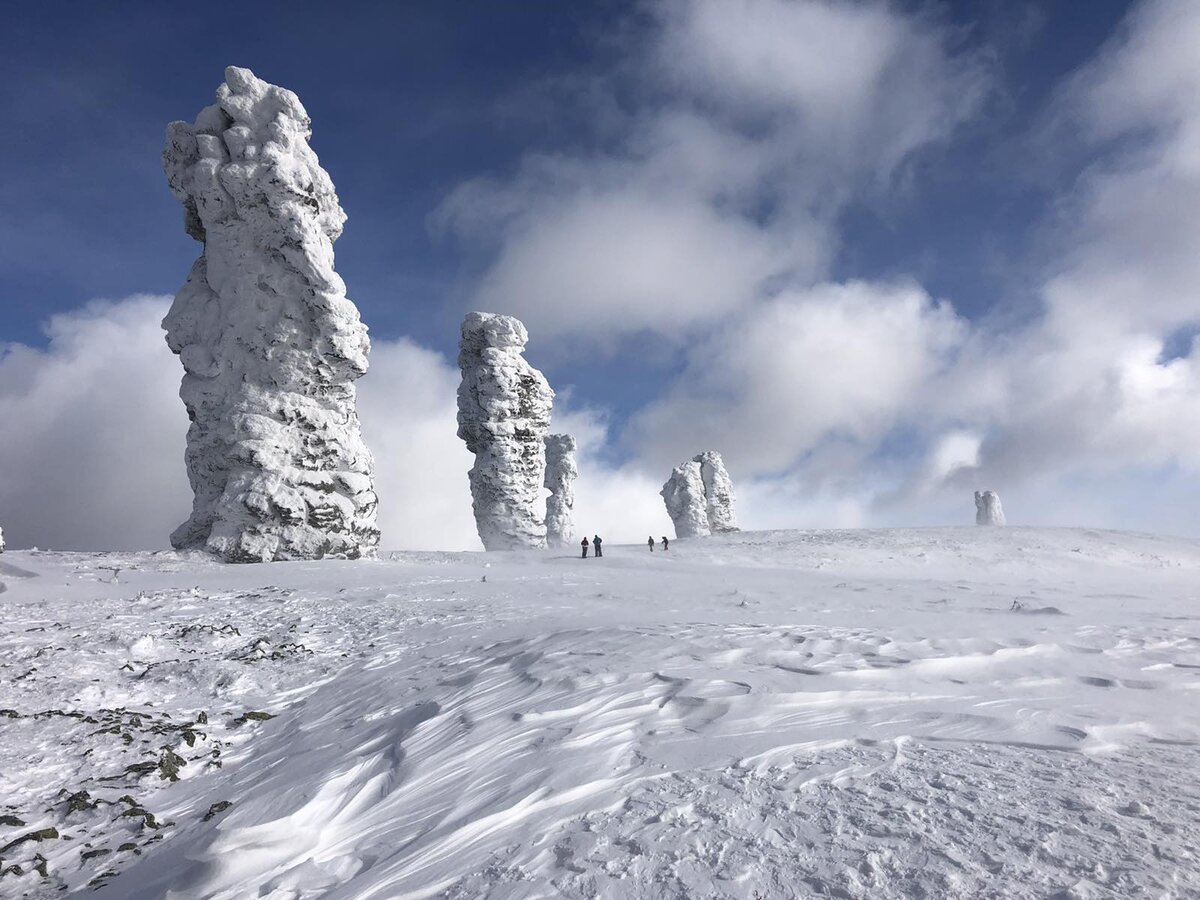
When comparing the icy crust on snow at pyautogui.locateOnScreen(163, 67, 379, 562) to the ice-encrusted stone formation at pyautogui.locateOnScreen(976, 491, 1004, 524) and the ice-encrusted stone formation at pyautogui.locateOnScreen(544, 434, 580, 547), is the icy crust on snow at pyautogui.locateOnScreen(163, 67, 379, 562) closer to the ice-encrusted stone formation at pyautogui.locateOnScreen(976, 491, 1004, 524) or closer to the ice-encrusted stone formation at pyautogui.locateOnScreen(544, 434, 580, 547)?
the ice-encrusted stone formation at pyautogui.locateOnScreen(544, 434, 580, 547)

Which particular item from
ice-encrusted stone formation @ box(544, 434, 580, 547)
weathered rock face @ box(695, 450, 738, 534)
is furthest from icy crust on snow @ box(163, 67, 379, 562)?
weathered rock face @ box(695, 450, 738, 534)

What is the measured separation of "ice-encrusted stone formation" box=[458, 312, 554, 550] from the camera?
110 ft

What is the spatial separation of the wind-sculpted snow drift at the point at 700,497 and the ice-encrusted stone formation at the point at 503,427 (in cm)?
1642

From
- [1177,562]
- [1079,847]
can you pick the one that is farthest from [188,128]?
[1177,562]

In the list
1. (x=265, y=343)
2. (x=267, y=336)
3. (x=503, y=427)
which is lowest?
(x=503, y=427)

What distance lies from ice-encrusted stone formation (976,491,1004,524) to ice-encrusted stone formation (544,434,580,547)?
34171 millimetres

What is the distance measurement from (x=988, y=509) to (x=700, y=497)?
24419 mm

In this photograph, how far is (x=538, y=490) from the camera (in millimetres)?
34562

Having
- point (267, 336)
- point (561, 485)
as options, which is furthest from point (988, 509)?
point (267, 336)

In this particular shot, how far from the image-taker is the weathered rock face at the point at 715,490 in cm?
5116

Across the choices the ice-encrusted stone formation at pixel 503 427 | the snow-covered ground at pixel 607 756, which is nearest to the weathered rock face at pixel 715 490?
the ice-encrusted stone formation at pixel 503 427

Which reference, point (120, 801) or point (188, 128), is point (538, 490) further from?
point (120, 801)

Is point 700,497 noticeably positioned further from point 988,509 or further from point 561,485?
point 988,509

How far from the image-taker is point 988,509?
50312 mm
